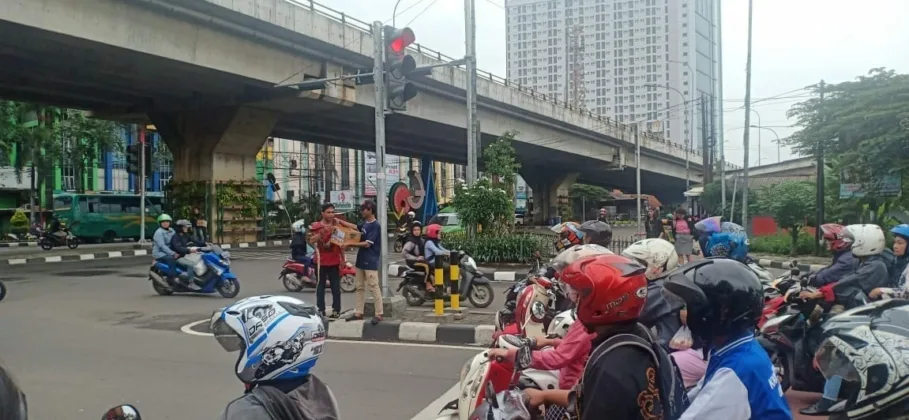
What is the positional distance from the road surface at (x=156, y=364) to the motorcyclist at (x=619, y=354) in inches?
119

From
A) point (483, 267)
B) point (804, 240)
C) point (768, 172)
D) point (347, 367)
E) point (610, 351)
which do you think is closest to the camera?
point (610, 351)

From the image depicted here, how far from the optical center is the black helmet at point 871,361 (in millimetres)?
2145

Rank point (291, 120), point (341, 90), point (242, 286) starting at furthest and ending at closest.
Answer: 1. point (291, 120)
2. point (341, 90)
3. point (242, 286)

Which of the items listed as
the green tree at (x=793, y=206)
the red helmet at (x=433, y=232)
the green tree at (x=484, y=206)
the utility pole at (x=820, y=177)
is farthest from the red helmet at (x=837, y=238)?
the green tree at (x=793, y=206)

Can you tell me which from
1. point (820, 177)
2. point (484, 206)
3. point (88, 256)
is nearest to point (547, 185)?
point (820, 177)

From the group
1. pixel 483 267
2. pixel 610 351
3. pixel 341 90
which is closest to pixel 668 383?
pixel 610 351

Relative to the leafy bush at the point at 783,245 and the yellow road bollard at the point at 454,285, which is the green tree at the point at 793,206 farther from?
the yellow road bollard at the point at 454,285

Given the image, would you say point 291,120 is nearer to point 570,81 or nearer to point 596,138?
point 596,138

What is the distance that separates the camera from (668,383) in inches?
81.3

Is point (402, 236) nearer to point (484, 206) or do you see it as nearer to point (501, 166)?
point (501, 166)

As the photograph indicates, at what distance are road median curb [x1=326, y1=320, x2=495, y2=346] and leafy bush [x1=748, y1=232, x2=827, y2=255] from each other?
1545cm

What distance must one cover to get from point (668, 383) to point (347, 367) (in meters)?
4.88

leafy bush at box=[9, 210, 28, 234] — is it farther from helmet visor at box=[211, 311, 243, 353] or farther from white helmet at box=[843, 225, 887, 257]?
helmet visor at box=[211, 311, 243, 353]

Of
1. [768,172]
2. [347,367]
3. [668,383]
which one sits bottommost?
[347,367]
